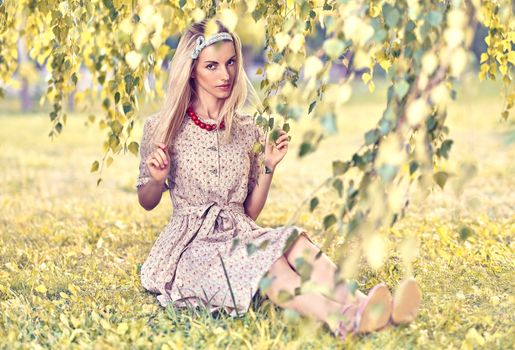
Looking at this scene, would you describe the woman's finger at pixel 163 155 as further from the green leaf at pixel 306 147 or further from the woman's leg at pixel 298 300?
the green leaf at pixel 306 147

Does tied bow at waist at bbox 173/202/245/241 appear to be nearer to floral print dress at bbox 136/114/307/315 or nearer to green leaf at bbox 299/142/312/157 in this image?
floral print dress at bbox 136/114/307/315

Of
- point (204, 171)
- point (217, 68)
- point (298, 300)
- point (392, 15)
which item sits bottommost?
point (298, 300)

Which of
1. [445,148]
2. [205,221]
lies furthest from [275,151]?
[445,148]

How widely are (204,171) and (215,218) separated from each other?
0.21m

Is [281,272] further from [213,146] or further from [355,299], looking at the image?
[213,146]

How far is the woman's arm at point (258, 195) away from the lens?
130 inches

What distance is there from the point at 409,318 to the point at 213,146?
1.08 m

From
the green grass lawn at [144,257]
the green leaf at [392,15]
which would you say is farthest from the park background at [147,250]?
the green leaf at [392,15]

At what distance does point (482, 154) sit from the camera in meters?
8.09

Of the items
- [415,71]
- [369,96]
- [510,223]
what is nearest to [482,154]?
[510,223]

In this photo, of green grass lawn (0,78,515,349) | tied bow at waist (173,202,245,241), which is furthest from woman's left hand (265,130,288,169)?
green grass lawn (0,78,515,349)

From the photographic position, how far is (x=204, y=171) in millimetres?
3279

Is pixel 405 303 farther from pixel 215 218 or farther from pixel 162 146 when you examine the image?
pixel 162 146

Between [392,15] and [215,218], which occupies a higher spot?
[392,15]
